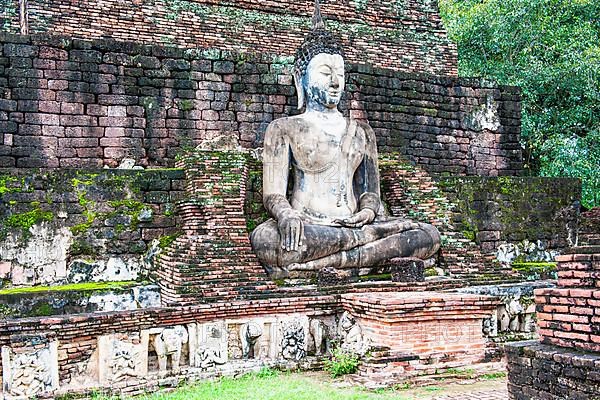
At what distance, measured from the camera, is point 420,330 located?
277 inches

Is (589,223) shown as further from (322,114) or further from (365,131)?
(322,114)

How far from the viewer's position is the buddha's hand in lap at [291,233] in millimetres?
8234

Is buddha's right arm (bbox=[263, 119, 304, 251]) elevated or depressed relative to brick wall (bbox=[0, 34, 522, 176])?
depressed

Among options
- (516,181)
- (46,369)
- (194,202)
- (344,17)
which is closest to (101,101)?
(194,202)

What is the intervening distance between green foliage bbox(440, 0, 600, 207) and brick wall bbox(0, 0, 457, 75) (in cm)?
115

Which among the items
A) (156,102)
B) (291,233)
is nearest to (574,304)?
(291,233)

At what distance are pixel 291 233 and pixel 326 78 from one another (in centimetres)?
209

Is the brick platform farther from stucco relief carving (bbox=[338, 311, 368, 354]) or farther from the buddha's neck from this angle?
the buddha's neck

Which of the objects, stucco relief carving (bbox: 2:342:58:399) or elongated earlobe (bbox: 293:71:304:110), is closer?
stucco relief carving (bbox: 2:342:58:399)

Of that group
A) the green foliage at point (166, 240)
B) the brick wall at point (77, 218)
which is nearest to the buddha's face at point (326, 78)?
the brick wall at point (77, 218)

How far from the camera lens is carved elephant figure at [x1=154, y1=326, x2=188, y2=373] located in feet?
22.8

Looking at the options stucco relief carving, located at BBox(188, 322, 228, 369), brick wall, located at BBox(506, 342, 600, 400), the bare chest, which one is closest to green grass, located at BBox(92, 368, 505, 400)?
stucco relief carving, located at BBox(188, 322, 228, 369)

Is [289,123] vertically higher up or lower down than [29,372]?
higher up

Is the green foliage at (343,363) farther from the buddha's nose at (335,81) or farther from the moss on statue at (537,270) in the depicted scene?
the moss on statue at (537,270)
